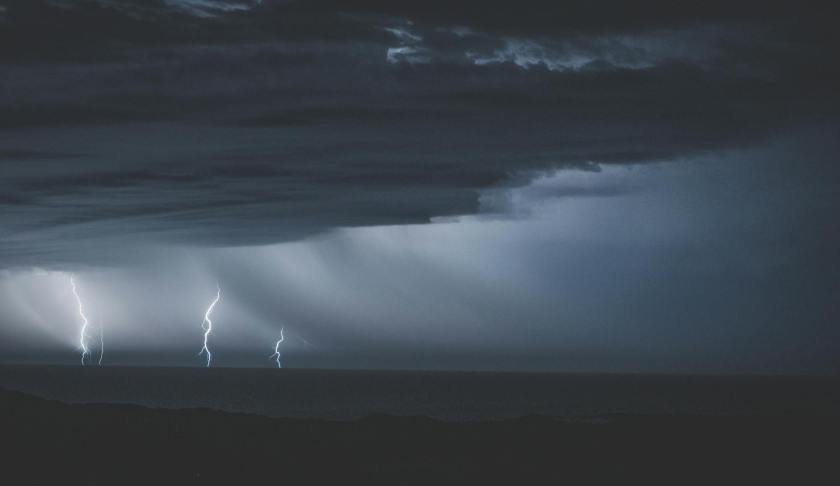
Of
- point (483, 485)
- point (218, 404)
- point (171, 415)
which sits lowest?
point (483, 485)

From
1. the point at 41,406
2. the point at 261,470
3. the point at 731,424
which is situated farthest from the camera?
the point at 731,424

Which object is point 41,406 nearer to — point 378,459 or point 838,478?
point 378,459

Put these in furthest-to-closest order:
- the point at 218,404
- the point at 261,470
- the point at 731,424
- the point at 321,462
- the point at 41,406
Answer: the point at 218,404
the point at 731,424
the point at 41,406
the point at 321,462
the point at 261,470

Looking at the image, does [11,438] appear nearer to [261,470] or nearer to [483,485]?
[261,470]

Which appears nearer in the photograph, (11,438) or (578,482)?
(578,482)

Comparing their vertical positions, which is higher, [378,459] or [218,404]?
[218,404]

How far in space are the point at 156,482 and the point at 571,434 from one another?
16382 mm

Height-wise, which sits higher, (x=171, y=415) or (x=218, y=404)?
(x=218, y=404)

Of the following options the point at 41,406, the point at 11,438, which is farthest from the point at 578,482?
the point at 41,406

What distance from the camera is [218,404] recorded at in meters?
110

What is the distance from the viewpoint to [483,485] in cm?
2336

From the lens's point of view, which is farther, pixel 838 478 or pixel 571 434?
pixel 571 434

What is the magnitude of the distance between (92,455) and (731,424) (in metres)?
26.5

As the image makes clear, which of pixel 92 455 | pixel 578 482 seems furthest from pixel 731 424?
pixel 92 455
